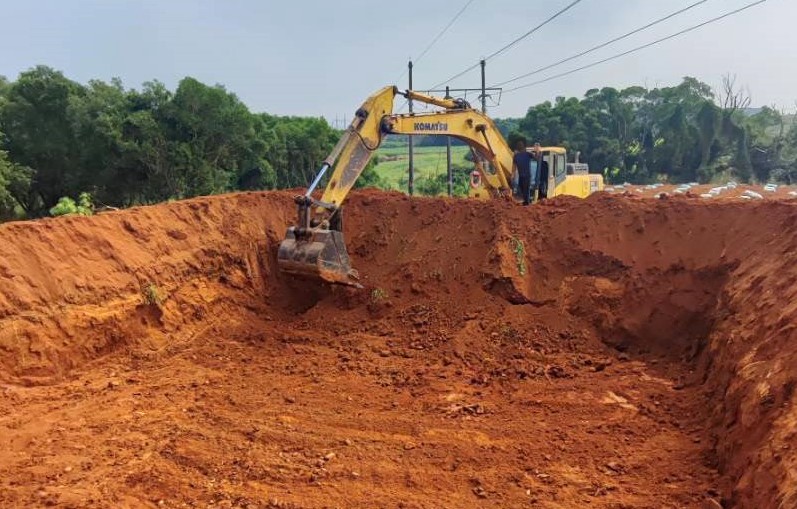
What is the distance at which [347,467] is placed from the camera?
5.00m

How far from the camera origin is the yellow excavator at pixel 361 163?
8281 mm

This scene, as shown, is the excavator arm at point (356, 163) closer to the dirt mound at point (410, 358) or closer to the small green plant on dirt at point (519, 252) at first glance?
the dirt mound at point (410, 358)

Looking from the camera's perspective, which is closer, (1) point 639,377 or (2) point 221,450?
(2) point 221,450

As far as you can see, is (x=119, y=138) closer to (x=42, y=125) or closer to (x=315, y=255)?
(x=42, y=125)

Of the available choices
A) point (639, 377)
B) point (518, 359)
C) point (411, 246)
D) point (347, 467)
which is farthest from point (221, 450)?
point (411, 246)

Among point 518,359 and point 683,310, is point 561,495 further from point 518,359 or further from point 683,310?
point 683,310

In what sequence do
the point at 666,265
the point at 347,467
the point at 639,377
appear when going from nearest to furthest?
1. the point at 347,467
2. the point at 639,377
3. the point at 666,265

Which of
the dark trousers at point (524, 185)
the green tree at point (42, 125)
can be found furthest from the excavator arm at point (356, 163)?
the green tree at point (42, 125)

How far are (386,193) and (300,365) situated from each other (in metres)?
5.00

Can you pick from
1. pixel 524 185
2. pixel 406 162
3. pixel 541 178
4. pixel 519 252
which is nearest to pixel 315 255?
pixel 519 252

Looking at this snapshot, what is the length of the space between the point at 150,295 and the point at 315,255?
234 cm

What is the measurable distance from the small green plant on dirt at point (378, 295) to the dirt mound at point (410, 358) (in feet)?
0.13

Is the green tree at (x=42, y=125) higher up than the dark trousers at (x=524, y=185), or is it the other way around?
the green tree at (x=42, y=125)

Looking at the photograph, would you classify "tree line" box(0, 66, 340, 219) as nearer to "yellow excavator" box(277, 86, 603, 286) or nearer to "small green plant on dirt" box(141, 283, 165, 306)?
"yellow excavator" box(277, 86, 603, 286)
